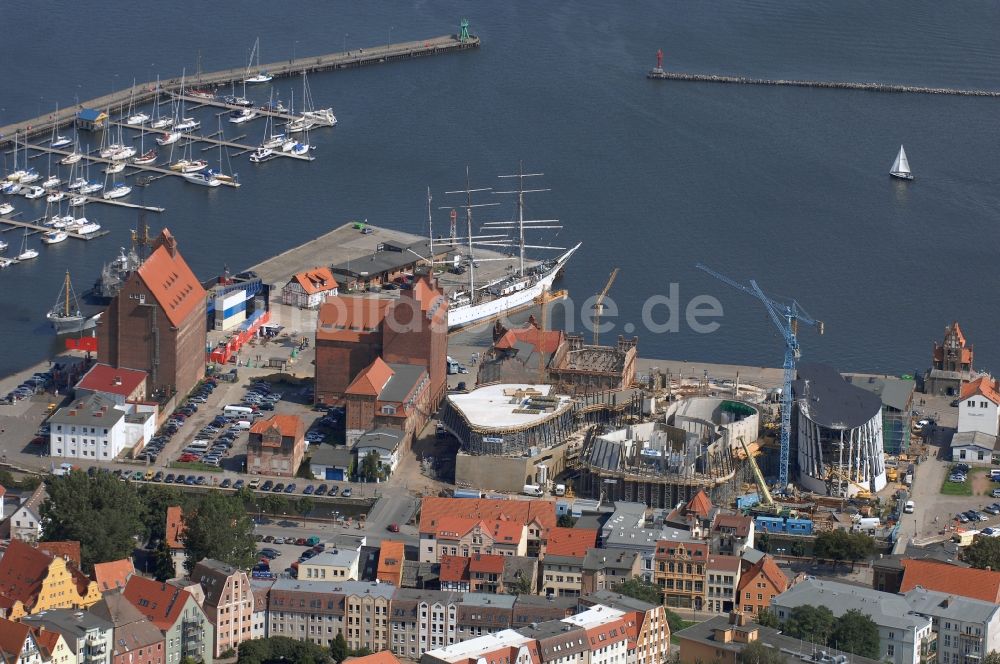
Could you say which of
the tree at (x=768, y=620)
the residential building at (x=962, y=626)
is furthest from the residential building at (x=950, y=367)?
the tree at (x=768, y=620)

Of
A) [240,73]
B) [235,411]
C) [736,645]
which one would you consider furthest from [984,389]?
[240,73]

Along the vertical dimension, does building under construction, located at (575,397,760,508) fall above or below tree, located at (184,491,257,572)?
above

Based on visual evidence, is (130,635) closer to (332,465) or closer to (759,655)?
(332,465)

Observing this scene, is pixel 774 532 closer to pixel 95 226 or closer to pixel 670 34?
pixel 95 226

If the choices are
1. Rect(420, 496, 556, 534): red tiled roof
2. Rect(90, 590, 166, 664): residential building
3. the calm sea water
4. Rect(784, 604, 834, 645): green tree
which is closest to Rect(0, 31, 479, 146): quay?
the calm sea water

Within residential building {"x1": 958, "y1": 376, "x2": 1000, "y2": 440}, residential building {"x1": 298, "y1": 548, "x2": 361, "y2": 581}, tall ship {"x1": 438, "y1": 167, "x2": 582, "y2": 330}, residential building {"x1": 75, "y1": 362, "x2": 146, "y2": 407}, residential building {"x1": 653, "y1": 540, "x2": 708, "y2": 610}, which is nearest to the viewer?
residential building {"x1": 298, "y1": 548, "x2": 361, "y2": 581}

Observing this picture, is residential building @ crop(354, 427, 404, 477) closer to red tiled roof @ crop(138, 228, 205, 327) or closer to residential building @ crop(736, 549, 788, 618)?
red tiled roof @ crop(138, 228, 205, 327)

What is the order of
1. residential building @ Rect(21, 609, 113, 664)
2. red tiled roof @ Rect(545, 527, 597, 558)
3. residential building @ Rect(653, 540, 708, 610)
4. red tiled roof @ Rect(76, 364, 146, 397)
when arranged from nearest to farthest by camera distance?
residential building @ Rect(21, 609, 113, 664) → residential building @ Rect(653, 540, 708, 610) → red tiled roof @ Rect(545, 527, 597, 558) → red tiled roof @ Rect(76, 364, 146, 397)
